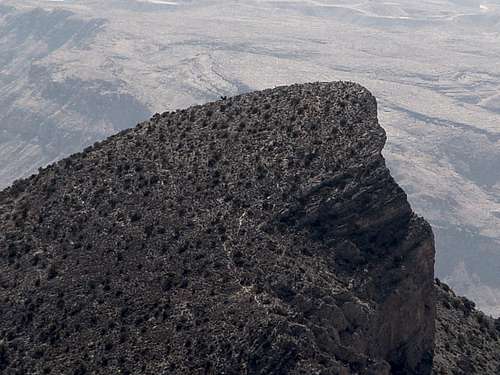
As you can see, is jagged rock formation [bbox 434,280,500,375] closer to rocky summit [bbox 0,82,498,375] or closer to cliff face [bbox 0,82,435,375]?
rocky summit [bbox 0,82,498,375]

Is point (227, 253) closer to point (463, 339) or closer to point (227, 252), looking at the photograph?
point (227, 252)

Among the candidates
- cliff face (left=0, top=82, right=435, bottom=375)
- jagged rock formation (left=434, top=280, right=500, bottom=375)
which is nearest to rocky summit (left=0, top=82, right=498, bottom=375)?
cliff face (left=0, top=82, right=435, bottom=375)

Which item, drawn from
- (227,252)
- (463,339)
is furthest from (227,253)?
(463,339)

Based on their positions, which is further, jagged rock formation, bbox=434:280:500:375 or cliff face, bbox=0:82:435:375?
jagged rock formation, bbox=434:280:500:375

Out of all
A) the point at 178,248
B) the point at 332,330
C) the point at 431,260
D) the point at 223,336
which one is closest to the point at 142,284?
the point at 178,248

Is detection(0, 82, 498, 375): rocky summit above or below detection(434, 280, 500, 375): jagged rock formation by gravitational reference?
above

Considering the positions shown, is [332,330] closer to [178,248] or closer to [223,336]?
[223,336]

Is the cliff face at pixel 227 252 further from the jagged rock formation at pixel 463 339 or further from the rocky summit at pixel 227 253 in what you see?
Answer: the jagged rock formation at pixel 463 339
